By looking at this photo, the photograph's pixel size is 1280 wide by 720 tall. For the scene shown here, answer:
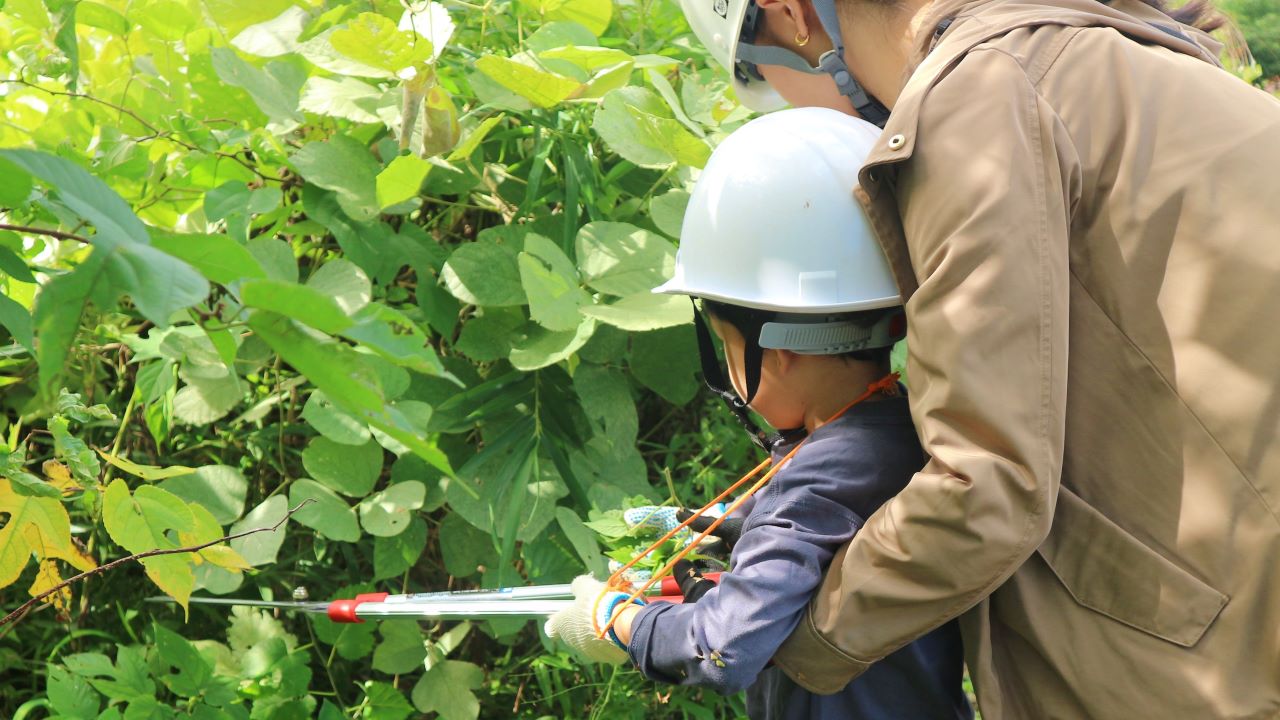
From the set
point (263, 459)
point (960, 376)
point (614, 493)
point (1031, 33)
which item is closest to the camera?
point (960, 376)

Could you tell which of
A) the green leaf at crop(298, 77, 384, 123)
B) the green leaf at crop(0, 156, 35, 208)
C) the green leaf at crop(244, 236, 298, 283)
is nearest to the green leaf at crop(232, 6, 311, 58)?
the green leaf at crop(298, 77, 384, 123)

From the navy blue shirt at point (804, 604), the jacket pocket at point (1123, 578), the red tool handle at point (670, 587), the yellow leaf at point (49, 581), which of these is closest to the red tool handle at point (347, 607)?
the yellow leaf at point (49, 581)

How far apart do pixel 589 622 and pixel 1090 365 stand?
75cm

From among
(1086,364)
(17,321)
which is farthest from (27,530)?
(1086,364)

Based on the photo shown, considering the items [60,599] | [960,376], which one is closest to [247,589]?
[60,599]

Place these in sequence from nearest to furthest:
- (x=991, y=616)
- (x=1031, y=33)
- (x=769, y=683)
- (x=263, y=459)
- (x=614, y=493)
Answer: (x=1031, y=33)
(x=991, y=616)
(x=769, y=683)
(x=614, y=493)
(x=263, y=459)

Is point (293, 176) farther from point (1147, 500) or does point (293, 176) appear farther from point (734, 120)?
point (1147, 500)

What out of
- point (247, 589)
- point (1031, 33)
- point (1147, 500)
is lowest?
point (247, 589)

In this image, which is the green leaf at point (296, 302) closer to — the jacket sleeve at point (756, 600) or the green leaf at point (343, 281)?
the jacket sleeve at point (756, 600)

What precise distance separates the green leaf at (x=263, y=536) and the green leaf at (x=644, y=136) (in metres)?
0.86

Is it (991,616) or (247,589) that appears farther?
(247,589)

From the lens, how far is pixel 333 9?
2215 millimetres

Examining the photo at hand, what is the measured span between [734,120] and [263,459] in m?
1.13

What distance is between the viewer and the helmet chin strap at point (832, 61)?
5.07ft
